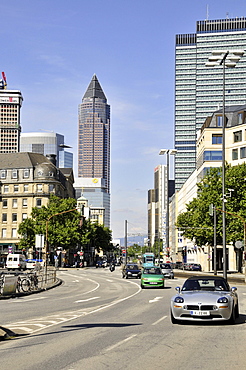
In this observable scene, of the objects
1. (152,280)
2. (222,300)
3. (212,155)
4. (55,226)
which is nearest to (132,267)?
(152,280)

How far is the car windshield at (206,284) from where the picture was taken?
17141 mm

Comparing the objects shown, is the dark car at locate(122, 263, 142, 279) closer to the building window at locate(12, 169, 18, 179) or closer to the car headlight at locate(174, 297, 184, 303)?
the car headlight at locate(174, 297, 184, 303)

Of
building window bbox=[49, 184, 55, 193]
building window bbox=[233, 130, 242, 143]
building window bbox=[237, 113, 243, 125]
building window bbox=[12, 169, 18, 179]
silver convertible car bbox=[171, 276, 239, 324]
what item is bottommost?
silver convertible car bbox=[171, 276, 239, 324]

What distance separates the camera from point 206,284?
17.4 m

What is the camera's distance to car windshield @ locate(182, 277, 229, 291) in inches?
675

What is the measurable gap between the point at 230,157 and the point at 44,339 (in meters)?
82.3

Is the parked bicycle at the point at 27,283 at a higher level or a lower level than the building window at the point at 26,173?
lower

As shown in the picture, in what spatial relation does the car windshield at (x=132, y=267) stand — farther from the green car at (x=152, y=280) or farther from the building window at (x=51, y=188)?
the building window at (x=51, y=188)

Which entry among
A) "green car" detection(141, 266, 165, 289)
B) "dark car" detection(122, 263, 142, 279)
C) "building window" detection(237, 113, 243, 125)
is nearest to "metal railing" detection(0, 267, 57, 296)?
"green car" detection(141, 266, 165, 289)

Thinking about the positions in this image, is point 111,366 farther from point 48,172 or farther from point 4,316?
point 48,172

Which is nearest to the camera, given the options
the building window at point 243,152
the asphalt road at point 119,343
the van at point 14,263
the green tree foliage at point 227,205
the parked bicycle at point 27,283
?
the asphalt road at point 119,343

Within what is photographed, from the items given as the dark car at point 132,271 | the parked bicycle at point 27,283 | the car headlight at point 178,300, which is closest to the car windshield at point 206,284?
the car headlight at point 178,300

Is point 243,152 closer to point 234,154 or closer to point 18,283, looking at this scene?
point 234,154

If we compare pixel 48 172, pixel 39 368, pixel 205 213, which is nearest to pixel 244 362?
pixel 39 368
